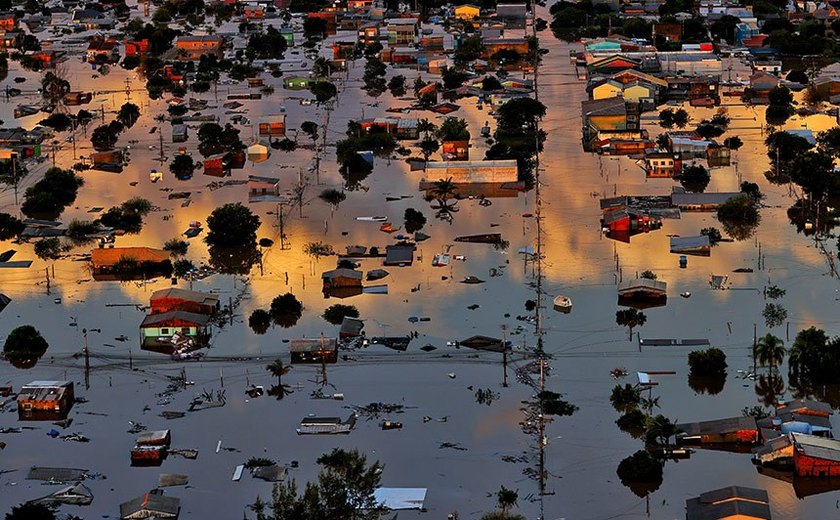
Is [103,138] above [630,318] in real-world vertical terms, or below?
above

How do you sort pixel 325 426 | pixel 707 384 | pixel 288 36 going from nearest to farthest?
1. pixel 325 426
2. pixel 707 384
3. pixel 288 36

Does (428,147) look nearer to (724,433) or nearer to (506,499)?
(724,433)

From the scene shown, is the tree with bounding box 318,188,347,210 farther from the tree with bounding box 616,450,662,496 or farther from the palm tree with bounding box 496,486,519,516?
the palm tree with bounding box 496,486,519,516

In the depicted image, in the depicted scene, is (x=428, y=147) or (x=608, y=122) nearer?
(x=428, y=147)

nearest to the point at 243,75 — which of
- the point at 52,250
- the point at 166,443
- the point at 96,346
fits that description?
the point at 52,250

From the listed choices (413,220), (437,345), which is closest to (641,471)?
(437,345)

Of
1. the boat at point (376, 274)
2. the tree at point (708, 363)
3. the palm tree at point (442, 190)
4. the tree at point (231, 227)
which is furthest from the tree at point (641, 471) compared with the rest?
the palm tree at point (442, 190)

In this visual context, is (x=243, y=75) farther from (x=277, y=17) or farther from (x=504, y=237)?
(x=504, y=237)

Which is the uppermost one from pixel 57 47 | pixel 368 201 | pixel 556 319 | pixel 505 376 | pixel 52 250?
pixel 57 47
